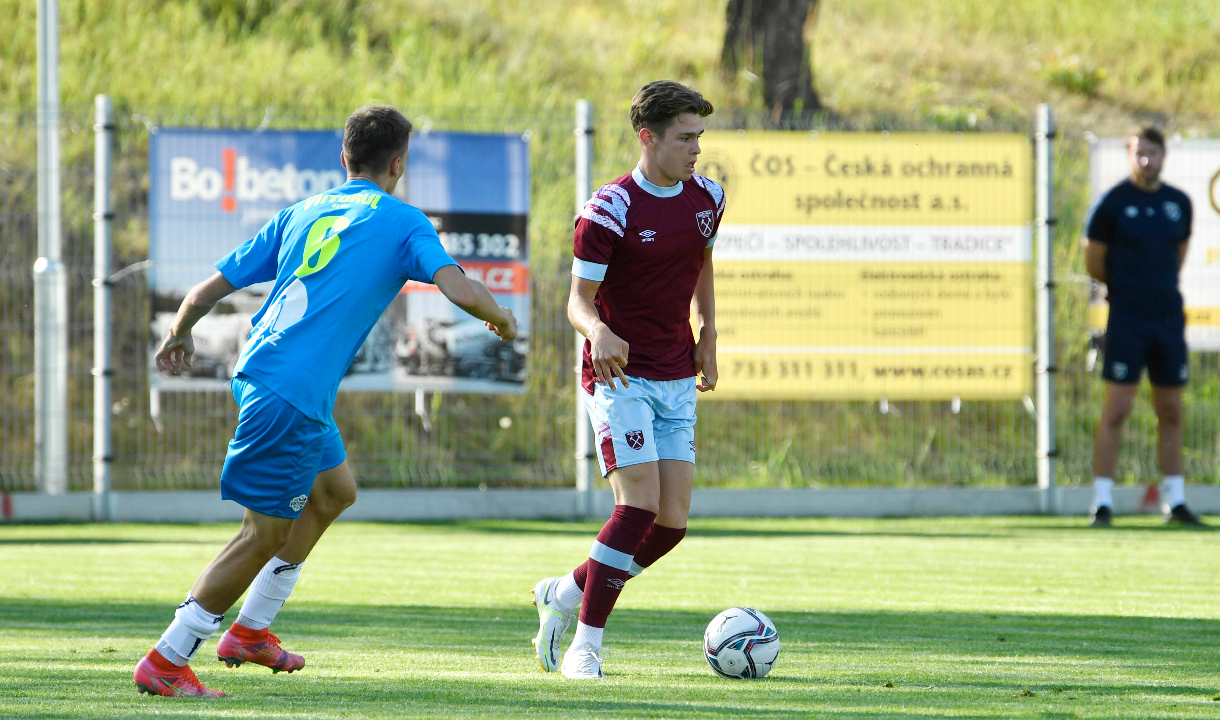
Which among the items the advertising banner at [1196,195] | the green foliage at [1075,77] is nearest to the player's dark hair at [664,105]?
the advertising banner at [1196,195]

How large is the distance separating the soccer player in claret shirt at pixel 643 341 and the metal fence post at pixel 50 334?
729 cm

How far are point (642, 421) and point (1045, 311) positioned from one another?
25.5 feet

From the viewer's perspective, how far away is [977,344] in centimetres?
1167

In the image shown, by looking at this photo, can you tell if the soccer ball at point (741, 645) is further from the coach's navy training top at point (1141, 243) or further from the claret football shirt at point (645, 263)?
the coach's navy training top at point (1141, 243)

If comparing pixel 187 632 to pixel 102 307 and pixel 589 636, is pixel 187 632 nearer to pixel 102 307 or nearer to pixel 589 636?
pixel 589 636

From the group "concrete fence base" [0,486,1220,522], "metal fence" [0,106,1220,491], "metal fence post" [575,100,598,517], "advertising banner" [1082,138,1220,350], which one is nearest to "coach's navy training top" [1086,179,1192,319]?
"advertising banner" [1082,138,1220,350]

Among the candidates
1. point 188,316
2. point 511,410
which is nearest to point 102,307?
point 511,410

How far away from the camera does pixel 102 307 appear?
11.0 m

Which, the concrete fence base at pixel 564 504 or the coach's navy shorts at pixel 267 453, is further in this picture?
the concrete fence base at pixel 564 504

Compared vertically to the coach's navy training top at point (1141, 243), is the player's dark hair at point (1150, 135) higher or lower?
higher

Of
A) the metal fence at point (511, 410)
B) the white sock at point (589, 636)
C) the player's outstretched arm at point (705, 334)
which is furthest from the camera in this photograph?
the metal fence at point (511, 410)

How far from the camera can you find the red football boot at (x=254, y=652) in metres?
4.55

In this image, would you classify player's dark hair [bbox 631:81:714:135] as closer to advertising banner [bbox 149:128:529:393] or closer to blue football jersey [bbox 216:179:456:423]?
blue football jersey [bbox 216:179:456:423]

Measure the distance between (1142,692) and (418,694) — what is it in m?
2.15
